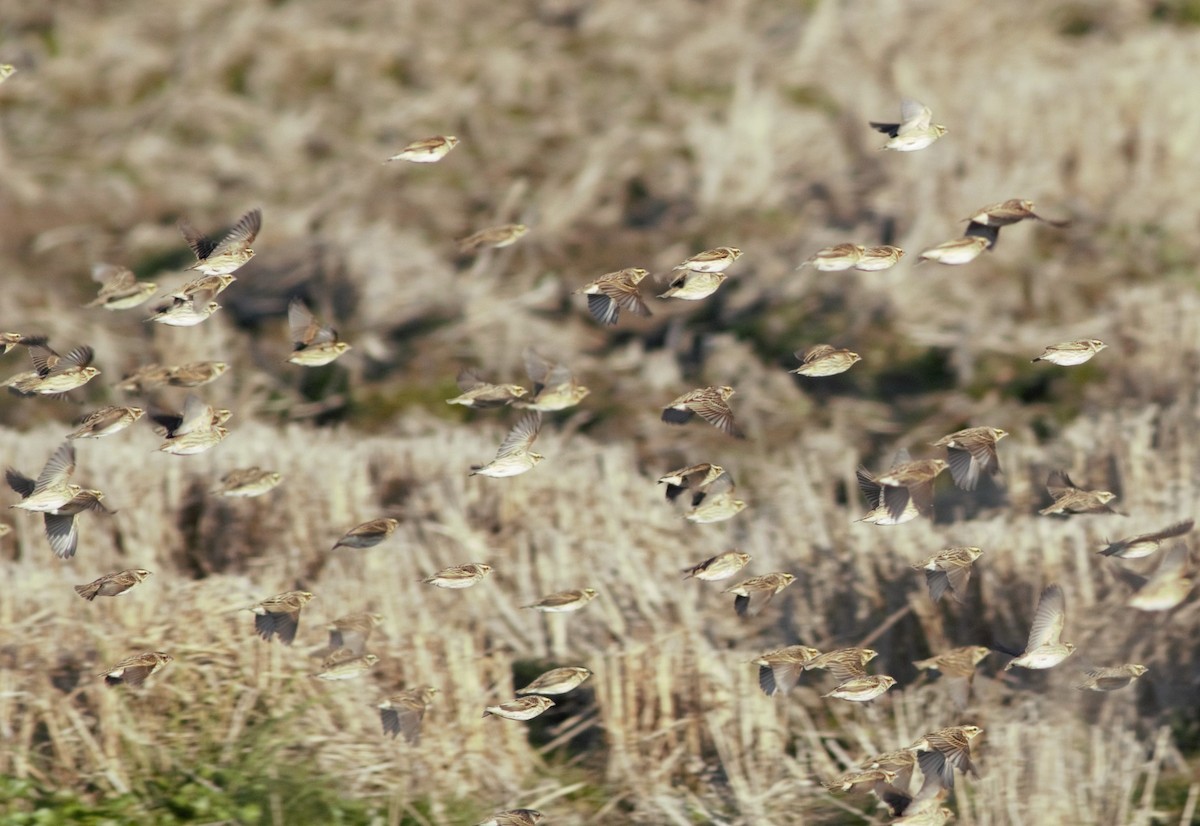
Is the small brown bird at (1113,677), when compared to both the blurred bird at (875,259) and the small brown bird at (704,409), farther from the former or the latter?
the blurred bird at (875,259)

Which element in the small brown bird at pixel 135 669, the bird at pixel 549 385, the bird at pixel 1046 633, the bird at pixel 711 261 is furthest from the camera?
the bird at pixel 549 385

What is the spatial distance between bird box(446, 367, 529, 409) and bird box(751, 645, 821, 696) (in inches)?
44.5

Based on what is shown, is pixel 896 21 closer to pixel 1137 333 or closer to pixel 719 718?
pixel 1137 333

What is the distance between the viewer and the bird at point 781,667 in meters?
4.60

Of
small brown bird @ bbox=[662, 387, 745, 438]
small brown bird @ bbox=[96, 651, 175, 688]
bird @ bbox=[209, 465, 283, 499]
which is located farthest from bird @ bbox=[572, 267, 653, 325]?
small brown bird @ bbox=[96, 651, 175, 688]

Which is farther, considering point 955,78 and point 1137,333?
point 955,78

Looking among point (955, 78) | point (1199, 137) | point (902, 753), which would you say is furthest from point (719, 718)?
point (955, 78)

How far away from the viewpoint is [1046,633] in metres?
4.39

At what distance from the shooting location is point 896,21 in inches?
503

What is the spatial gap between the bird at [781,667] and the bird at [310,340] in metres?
1.64

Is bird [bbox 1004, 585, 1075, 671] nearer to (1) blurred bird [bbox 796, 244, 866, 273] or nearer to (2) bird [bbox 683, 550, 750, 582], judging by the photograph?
(2) bird [bbox 683, 550, 750, 582]

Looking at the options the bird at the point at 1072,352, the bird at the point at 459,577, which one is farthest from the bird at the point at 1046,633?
the bird at the point at 459,577

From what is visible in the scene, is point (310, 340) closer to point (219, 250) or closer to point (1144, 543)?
point (219, 250)

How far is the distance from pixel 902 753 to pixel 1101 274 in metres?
5.88
